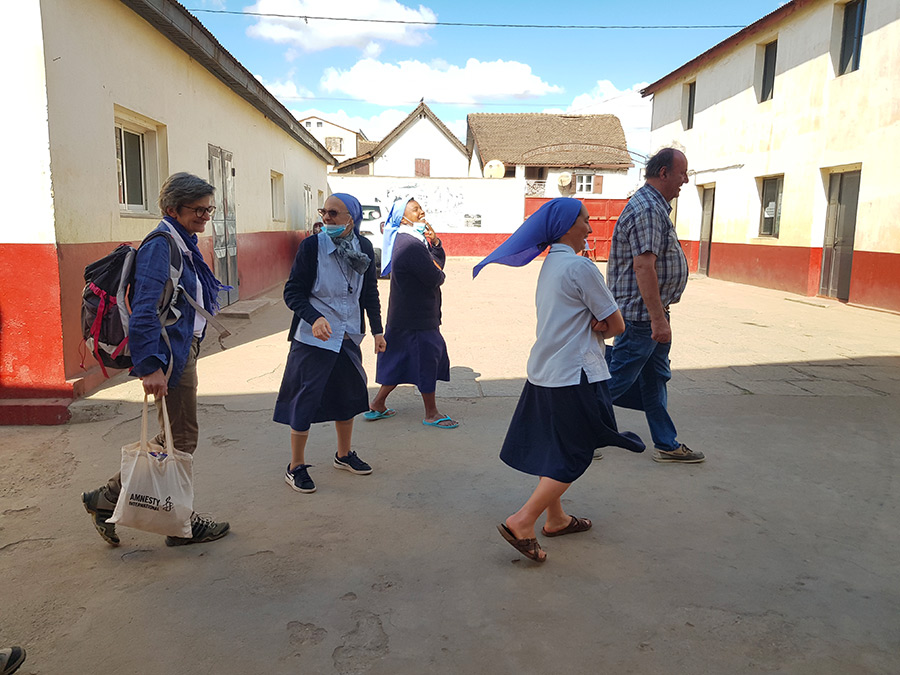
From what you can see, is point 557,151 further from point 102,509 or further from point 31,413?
point 102,509

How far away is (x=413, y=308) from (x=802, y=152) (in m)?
11.8

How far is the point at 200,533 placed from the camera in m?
3.21

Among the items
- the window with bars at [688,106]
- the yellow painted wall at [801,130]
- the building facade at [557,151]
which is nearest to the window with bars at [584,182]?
the building facade at [557,151]

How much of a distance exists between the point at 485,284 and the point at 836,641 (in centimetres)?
1370

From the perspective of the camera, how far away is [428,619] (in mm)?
2602

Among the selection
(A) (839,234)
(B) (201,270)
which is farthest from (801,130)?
(B) (201,270)

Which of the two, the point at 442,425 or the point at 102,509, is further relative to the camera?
the point at 442,425

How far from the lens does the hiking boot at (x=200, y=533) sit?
3.20 m

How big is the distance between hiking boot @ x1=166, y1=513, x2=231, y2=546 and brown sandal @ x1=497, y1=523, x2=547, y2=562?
1.35 metres

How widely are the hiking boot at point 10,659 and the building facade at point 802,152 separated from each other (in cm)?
1196

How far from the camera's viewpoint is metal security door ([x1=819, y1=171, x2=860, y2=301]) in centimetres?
1230

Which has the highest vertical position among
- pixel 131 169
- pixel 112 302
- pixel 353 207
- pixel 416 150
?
pixel 416 150

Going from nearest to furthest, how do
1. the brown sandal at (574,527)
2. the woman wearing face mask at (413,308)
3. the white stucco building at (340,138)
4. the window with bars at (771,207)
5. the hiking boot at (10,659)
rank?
the hiking boot at (10,659)
the brown sandal at (574,527)
the woman wearing face mask at (413,308)
the window with bars at (771,207)
the white stucco building at (340,138)

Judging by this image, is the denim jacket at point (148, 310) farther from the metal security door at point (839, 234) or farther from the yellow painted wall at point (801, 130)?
the metal security door at point (839, 234)
